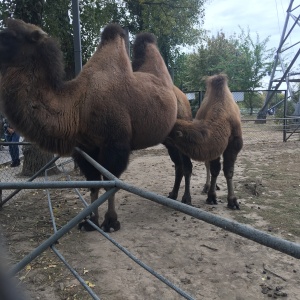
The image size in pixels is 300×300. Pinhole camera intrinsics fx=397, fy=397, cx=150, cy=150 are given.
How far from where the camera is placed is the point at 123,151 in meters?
4.59

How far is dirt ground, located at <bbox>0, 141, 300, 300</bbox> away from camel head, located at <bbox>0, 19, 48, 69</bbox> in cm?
209

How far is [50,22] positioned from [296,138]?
11.8m

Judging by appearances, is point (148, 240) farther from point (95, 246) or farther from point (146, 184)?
point (146, 184)

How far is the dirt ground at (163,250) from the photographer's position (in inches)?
138

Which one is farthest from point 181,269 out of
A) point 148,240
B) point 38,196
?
point 38,196

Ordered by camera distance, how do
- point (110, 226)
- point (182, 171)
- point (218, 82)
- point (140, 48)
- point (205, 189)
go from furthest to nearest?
point (205, 189)
point (182, 171)
point (218, 82)
point (140, 48)
point (110, 226)

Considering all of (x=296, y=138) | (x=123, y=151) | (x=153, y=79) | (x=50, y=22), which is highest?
(x=50, y=22)

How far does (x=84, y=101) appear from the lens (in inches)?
175

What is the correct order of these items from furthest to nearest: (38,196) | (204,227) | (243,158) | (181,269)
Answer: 1. (243,158)
2. (38,196)
3. (204,227)
4. (181,269)

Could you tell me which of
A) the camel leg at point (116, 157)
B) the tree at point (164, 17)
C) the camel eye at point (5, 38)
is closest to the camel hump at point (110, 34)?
the camel eye at point (5, 38)

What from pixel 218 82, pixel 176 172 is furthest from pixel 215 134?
pixel 176 172

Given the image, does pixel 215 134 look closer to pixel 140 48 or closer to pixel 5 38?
pixel 140 48

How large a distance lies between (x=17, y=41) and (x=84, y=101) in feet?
3.04

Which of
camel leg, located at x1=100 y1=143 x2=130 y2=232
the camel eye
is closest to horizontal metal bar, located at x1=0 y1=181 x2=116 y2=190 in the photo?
camel leg, located at x1=100 y1=143 x2=130 y2=232
